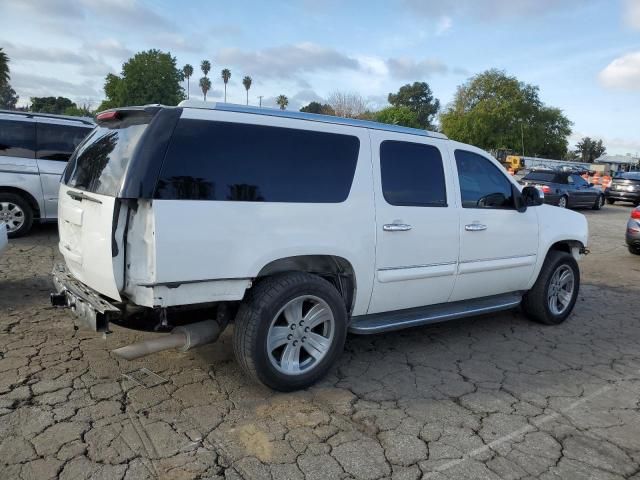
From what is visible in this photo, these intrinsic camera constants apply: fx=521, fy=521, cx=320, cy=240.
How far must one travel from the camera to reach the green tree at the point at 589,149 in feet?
371

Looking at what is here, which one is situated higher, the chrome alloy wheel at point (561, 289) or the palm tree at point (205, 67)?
the palm tree at point (205, 67)

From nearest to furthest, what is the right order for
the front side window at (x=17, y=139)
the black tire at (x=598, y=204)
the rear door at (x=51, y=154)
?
the front side window at (x=17, y=139) → the rear door at (x=51, y=154) → the black tire at (x=598, y=204)

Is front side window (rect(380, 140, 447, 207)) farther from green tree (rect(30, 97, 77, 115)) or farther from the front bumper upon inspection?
green tree (rect(30, 97, 77, 115))

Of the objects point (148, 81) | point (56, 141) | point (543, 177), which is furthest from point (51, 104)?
point (56, 141)

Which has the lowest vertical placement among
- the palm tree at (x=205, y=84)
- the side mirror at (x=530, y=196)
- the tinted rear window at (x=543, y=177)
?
the side mirror at (x=530, y=196)

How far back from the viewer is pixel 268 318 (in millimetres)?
3555

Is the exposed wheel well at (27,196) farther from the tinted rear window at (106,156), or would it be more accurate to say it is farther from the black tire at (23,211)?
the tinted rear window at (106,156)

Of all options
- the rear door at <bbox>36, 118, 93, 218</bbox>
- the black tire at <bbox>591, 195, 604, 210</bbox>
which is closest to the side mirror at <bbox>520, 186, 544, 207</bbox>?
the rear door at <bbox>36, 118, 93, 218</bbox>

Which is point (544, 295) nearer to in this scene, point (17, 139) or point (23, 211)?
point (23, 211)

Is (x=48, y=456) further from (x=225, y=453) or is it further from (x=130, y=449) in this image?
(x=225, y=453)

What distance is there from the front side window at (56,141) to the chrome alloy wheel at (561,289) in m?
7.58

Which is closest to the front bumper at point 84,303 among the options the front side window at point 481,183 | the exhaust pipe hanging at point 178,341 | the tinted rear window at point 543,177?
the exhaust pipe hanging at point 178,341

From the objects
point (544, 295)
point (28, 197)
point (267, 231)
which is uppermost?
point (267, 231)

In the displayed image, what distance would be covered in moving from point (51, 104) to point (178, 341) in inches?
4482
